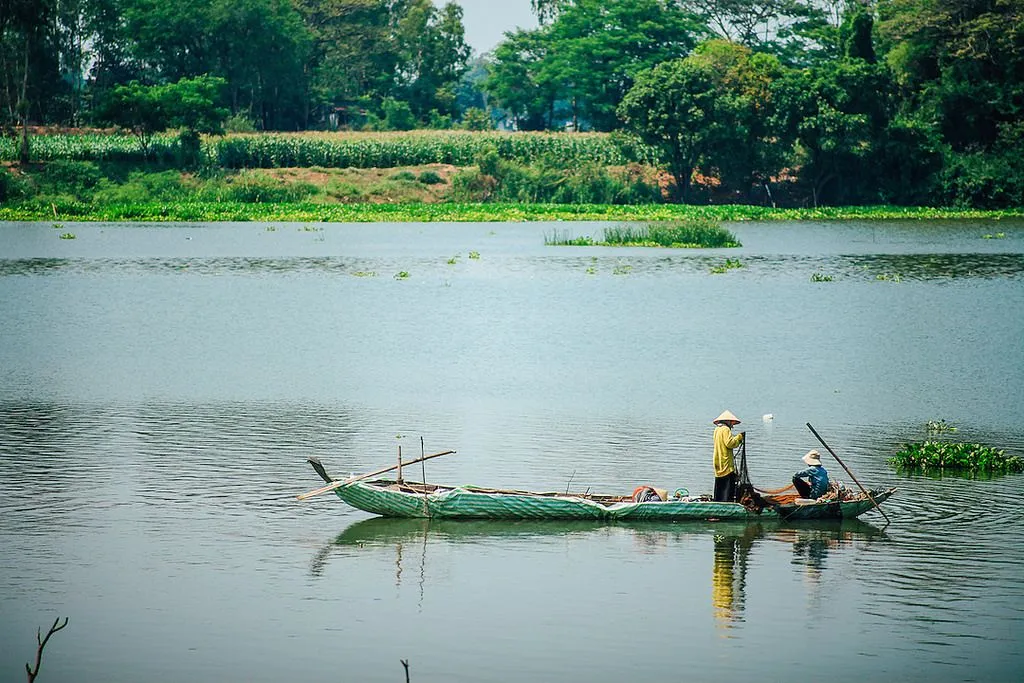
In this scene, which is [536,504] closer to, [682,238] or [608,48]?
[682,238]

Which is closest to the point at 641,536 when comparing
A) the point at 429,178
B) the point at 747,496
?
the point at 747,496

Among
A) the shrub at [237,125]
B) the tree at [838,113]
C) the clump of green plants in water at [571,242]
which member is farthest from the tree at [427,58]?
the clump of green plants in water at [571,242]

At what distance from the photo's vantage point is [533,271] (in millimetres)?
52938

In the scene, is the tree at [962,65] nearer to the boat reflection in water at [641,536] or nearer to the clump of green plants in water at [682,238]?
the clump of green plants in water at [682,238]

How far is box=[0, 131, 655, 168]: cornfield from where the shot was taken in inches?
3386

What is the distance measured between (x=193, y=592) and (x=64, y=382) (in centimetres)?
1498

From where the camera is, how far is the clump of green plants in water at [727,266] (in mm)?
52469

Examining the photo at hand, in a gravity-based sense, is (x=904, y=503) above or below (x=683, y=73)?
below

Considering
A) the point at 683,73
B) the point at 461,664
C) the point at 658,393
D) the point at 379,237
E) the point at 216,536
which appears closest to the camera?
the point at 461,664

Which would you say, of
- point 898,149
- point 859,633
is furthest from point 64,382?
point 898,149

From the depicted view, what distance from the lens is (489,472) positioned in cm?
2105

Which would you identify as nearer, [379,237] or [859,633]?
[859,633]

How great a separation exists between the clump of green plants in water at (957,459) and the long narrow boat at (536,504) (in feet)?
12.5

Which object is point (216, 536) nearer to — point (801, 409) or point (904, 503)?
point (904, 503)
